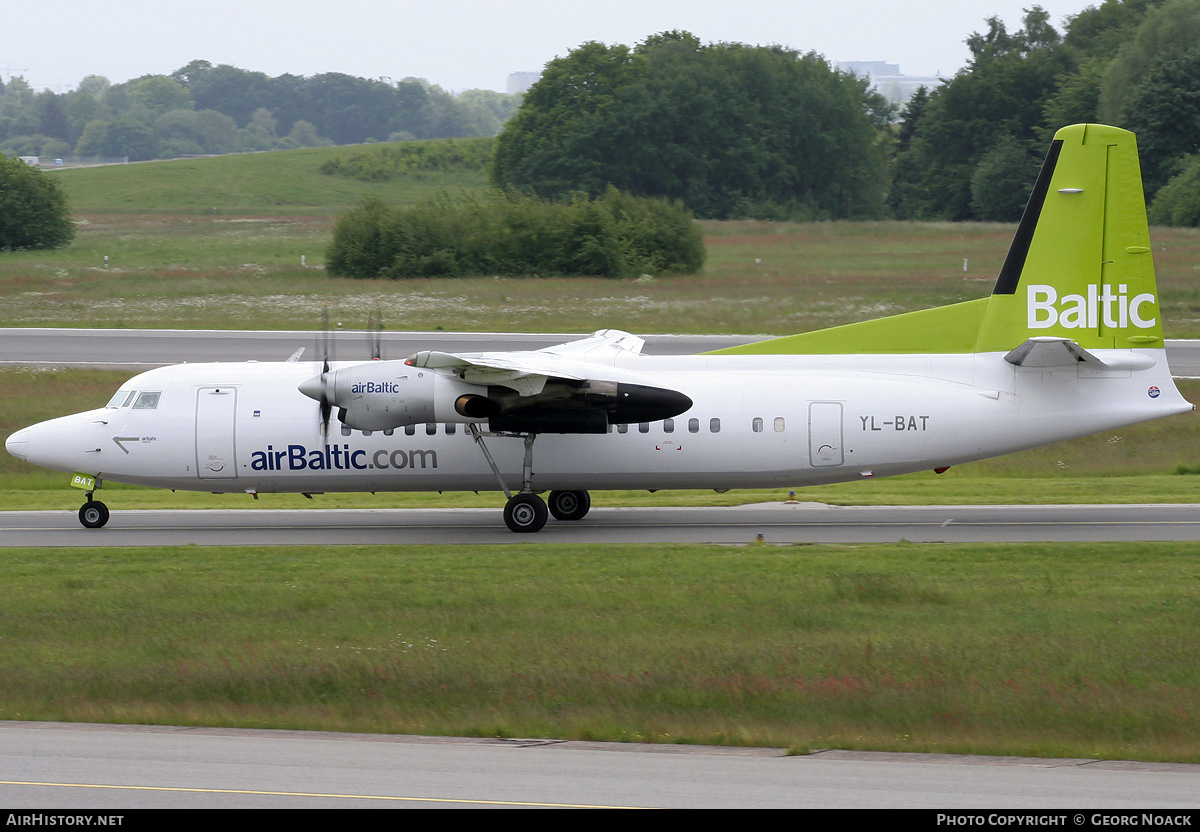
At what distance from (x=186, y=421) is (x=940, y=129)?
88.0 meters

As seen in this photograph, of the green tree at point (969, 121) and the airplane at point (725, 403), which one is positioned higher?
the green tree at point (969, 121)

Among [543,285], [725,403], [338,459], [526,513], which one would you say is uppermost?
[543,285]

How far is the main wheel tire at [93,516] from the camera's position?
73.9 feet

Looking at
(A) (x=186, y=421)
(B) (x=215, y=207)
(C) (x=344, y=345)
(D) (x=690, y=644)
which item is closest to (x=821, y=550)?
(D) (x=690, y=644)

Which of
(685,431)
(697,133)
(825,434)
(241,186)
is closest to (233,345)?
(685,431)

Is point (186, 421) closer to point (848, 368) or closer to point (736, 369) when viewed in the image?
point (736, 369)

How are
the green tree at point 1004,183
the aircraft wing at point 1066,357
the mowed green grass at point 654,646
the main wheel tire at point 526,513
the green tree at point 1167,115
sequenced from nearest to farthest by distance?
the mowed green grass at point 654,646 → the aircraft wing at point 1066,357 → the main wheel tire at point 526,513 → the green tree at point 1167,115 → the green tree at point 1004,183

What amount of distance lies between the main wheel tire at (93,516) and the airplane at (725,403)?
5 centimetres

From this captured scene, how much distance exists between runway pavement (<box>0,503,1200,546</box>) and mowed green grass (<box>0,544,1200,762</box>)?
1627mm

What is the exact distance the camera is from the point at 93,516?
889 inches

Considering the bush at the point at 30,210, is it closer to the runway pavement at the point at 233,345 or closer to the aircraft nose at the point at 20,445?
the runway pavement at the point at 233,345

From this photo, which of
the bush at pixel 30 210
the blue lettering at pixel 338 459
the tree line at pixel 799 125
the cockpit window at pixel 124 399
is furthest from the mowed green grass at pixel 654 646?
the tree line at pixel 799 125

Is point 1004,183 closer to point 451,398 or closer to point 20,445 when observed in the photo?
point 451,398

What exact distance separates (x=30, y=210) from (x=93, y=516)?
2294 inches
